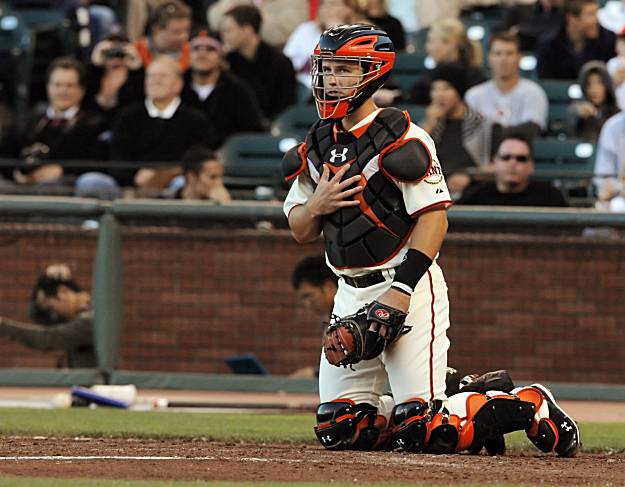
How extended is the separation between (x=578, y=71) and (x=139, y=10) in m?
4.80

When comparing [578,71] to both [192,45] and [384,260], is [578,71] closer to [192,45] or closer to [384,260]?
[192,45]

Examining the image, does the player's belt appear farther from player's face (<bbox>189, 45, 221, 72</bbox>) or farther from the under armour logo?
player's face (<bbox>189, 45, 221, 72</bbox>)

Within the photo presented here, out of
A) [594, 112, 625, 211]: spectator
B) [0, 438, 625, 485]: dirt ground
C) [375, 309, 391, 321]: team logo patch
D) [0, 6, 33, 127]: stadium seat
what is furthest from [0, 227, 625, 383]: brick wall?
[375, 309, 391, 321]: team logo patch

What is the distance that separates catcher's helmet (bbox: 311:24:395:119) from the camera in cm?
608

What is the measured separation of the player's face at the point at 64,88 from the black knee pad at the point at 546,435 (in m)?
7.25

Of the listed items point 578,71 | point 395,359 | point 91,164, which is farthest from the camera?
point 578,71

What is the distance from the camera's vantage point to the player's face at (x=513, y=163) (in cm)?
1030

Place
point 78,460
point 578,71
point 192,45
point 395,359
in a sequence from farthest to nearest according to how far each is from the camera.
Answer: point 578,71
point 192,45
point 395,359
point 78,460

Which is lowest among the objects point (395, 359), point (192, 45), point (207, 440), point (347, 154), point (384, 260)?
point (207, 440)

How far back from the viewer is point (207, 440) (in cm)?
697

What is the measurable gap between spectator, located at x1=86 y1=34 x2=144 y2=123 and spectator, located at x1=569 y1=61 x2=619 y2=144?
151 inches

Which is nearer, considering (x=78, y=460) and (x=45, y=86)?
(x=78, y=460)

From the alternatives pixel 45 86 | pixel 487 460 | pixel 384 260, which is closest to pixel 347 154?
pixel 384 260

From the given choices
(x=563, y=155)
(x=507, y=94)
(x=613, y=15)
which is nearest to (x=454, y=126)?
(x=507, y=94)
